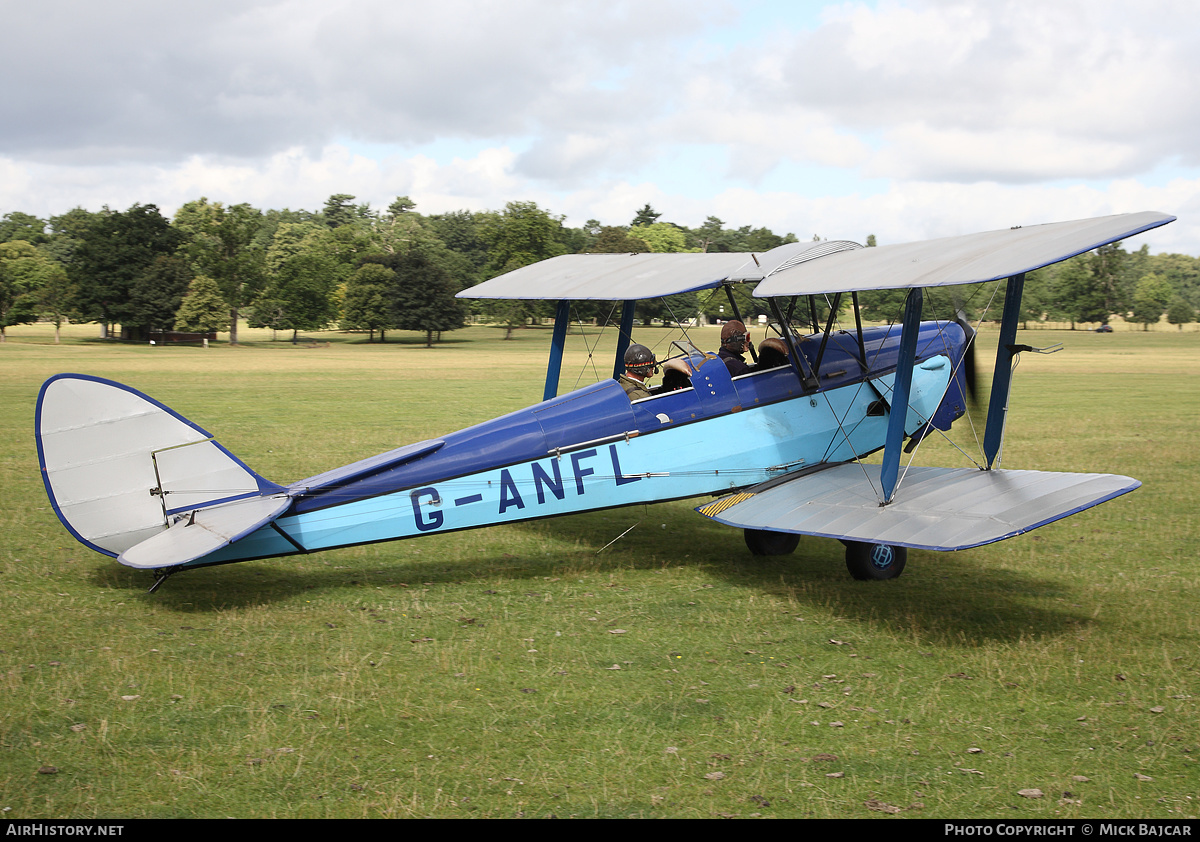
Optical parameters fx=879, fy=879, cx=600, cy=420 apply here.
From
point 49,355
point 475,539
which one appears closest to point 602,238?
point 49,355

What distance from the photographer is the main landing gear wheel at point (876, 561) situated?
25.4 feet

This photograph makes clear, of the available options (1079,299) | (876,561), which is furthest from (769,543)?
(1079,299)

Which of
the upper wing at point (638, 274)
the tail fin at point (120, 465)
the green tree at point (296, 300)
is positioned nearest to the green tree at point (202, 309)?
the green tree at point (296, 300)

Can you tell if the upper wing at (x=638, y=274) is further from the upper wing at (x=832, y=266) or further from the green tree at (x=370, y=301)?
the green tree at (x=370, y=301)

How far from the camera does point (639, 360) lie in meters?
7.86

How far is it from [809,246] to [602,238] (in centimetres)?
8586

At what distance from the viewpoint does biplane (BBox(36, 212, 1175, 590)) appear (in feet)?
20.3

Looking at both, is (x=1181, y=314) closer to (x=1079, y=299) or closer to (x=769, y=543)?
(x=1079, y=299)

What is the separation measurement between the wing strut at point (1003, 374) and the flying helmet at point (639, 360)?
9.75 feet

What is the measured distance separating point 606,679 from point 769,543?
3641 millimetres

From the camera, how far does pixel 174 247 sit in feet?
239

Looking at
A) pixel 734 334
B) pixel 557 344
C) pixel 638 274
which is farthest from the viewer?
pixel 557 344

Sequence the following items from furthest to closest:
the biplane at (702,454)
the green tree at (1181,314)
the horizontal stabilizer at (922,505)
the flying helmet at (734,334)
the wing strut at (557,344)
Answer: the green tree at (1181,314) < the wing strut at (557,344) < the flying helmet at (734,334) < the horizontal stabilizer at (922,505) < the biplane at (702,454)

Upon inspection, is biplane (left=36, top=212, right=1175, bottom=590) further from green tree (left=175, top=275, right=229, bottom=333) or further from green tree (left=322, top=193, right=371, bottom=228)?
green tree (left=322, top=193, right=371, bottom=228)
